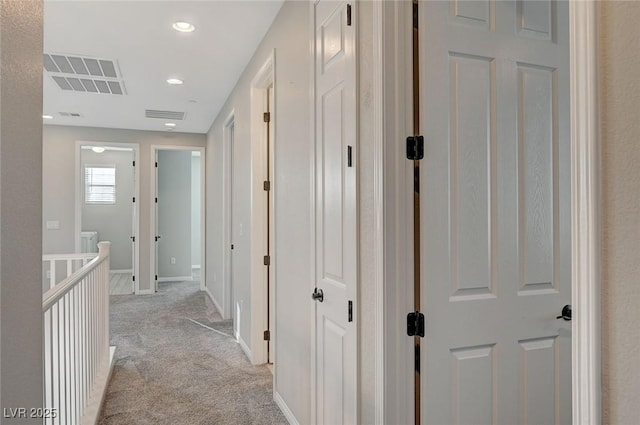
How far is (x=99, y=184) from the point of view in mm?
8562

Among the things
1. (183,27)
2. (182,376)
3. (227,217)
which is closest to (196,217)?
(227,217)

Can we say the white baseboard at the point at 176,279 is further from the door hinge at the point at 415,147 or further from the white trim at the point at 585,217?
the white trim at the point at 585,217

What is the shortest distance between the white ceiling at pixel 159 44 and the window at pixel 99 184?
3722mm

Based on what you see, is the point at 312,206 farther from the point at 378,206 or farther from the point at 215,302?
the point at 215,302

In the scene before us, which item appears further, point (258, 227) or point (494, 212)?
point (258, 227)

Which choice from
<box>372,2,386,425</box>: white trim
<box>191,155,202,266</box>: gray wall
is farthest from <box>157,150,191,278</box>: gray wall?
<box>372,2,386,425</box>: white trim

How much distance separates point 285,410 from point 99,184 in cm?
760

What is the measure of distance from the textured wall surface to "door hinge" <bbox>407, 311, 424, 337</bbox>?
72 centimetres

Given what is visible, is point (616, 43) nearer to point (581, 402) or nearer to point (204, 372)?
point (581, 402)

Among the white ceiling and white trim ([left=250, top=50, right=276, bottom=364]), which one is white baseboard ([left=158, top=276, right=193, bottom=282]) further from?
white trim ([left=250, top=50, right=276, bottom=364])

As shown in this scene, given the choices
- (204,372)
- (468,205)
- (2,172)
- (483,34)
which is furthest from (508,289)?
(204,372)

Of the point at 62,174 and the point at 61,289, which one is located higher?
the point at 62,174

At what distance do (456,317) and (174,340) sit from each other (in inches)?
137

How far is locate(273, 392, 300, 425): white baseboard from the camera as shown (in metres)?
2.45
